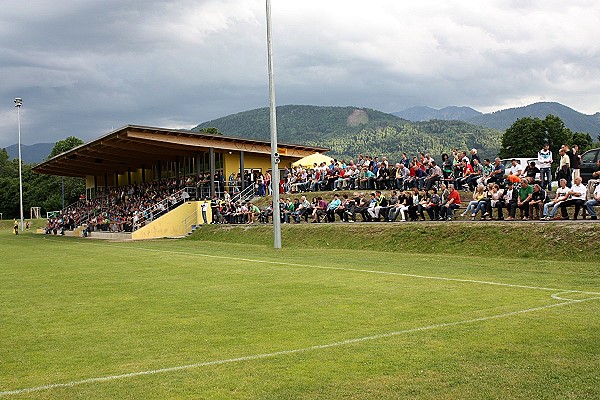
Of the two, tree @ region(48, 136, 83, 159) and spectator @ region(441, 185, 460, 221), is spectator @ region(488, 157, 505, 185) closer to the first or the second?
spectator @ region(441, 185, 460, 221)

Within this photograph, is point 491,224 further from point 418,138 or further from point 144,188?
point 418,138

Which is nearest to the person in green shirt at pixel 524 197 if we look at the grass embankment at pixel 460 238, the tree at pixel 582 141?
the grass embankment at pixel 460 238

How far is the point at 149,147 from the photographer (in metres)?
46.5

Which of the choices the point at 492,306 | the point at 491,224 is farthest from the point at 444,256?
the point at 492,306

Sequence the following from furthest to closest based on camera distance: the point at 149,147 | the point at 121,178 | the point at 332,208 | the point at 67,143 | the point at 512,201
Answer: the point at 67,143 < the point at 121,178 < the point at 149,147 < the point at 332,208 < the point at 512,201

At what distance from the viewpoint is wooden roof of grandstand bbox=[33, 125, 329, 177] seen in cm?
4186

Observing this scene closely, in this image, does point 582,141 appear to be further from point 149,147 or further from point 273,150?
point 273,150

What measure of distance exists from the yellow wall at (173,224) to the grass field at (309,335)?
2560 centimetres

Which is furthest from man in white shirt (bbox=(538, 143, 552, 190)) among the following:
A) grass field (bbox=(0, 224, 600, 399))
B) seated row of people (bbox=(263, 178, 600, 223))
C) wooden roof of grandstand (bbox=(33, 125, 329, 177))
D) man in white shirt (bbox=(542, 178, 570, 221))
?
wooden roof of grandstand (bbox=(33, 125, 329, 177))

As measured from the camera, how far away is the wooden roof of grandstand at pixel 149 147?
41863mm

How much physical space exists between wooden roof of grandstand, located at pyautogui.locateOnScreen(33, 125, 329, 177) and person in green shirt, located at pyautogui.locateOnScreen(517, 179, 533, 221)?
15711 mm

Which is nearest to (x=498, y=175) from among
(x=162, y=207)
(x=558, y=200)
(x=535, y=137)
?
(x=558, y=200)

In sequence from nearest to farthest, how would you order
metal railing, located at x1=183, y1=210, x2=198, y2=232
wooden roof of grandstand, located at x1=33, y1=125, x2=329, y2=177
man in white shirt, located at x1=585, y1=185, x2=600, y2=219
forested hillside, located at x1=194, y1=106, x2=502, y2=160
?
man in white shirt, located at x1=585, y1=185, x2=600, y2=219
metal railing, located at x1=183, y1=210, x2=198, y2=232
wooden roof of grandstand, located at x1=33, y1=125, x2=329, y2=177
forested hillside, located at x1=194, y1=106, x2=502, y2=160

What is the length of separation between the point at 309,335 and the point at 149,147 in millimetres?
40584
